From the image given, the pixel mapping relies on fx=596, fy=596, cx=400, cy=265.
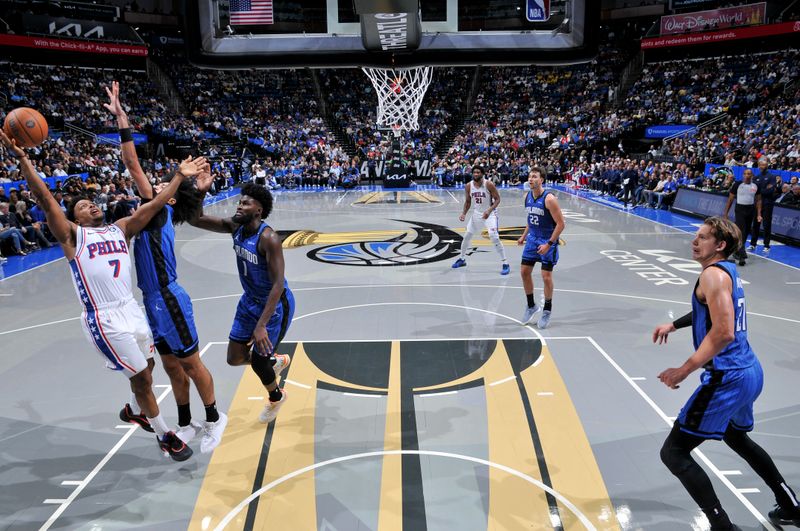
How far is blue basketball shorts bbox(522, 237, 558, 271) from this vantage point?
6.60 meters

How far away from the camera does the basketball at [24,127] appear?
158 inches

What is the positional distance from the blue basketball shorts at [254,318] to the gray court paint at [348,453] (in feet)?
Result: 2.52

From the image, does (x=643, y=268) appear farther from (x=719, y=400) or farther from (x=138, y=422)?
(x=138, y=422)

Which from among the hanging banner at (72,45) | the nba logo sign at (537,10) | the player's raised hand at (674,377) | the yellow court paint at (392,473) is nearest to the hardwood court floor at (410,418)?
the yellow court paint at (392,473)

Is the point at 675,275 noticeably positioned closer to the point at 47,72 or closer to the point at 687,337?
the point at 687,337

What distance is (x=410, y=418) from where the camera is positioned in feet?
14.9

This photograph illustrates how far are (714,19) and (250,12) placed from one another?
31905 mm

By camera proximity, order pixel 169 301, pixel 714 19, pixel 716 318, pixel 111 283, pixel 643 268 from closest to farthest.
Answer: pixel 716 318 < pixel 111 283 < pixel 169 301 < pixel 643 268 < pixel 714 19

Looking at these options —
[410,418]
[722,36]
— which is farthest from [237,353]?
[722,36]

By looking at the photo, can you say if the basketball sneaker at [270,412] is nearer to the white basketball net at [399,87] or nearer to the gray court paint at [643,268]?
the gray court paint at [643,268]

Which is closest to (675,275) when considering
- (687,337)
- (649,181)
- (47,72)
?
(687,337)

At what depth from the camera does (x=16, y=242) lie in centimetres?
1113

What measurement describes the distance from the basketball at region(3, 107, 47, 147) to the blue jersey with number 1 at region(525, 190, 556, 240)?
183 inches

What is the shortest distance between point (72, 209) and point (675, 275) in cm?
818
